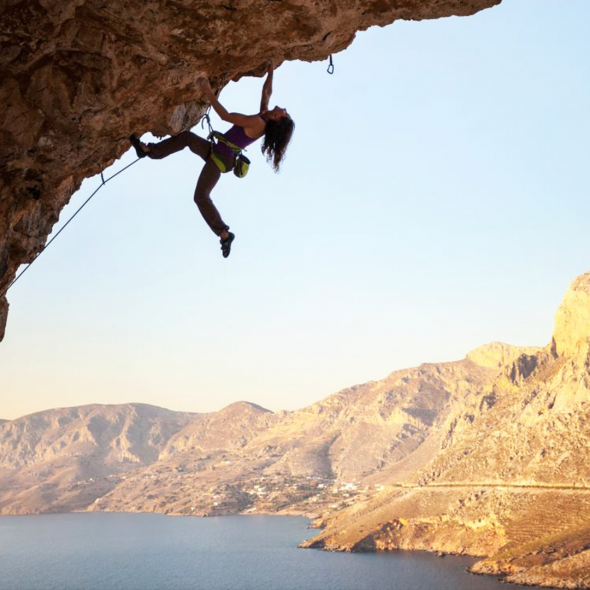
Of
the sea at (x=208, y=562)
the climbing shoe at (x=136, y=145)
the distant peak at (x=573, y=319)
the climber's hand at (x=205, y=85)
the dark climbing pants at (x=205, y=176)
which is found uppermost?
the distant peak at (x=573, y=319)

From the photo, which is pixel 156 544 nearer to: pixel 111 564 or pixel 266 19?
pixel 111 564

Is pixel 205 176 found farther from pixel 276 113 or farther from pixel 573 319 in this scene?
pixel 573 319

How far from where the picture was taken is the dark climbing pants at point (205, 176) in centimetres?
783

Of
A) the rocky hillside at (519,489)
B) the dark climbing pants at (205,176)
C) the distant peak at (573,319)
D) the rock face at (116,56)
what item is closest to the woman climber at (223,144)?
the dark climbing pants at (205,176)

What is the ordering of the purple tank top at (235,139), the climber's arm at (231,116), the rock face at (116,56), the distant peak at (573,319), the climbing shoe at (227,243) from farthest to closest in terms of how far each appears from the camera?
the distant peak at (573,319) < the climbing shoe at (227,243) < the purple tank top at (235,139) < the climber's arm at (231,116) < the rock face at (116,56)

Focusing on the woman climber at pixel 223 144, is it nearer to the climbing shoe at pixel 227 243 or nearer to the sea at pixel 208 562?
the climbing shoe at pixel 227 243

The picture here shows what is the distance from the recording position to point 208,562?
330 feet

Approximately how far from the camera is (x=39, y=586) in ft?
287

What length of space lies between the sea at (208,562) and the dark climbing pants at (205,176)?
69653mm

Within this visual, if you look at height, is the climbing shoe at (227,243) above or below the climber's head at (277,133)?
below

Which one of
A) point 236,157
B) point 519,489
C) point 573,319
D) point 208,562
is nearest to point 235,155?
point 236,157

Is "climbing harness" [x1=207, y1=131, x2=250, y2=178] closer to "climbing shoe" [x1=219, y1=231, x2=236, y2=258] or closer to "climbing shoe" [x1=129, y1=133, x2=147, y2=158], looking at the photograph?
"climbing shoe" [x1=219, y1=231, x2=236, y2=258]

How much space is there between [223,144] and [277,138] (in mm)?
648

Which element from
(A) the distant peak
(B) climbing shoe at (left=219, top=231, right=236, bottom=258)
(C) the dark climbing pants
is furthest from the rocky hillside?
(C) the dark climbing pants
